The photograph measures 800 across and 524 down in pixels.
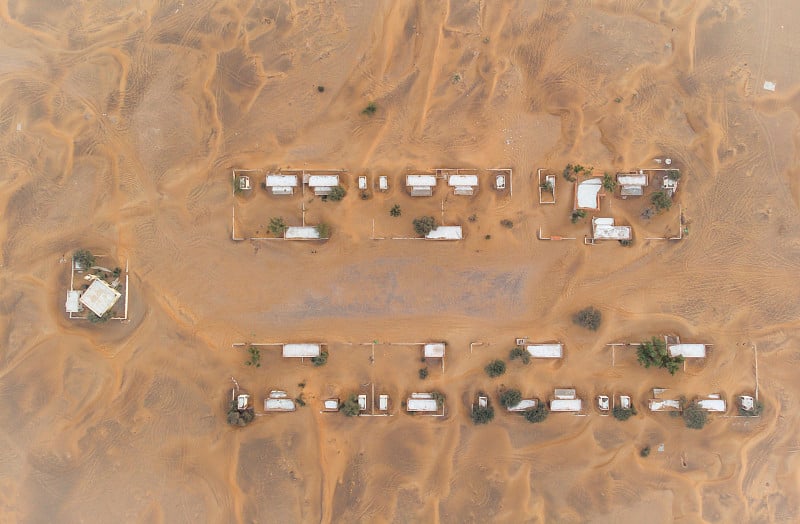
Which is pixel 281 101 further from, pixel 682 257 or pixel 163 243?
pixel 682 257

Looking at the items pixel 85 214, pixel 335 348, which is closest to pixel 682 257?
pixel 335 348

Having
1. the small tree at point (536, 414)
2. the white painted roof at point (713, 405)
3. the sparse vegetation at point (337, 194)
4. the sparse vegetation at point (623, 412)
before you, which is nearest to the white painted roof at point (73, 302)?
the sparse vegetation at point (337, 194)

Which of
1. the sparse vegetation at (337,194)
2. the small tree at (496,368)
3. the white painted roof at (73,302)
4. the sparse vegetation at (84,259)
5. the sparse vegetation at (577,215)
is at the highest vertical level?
the sparse vegetation at (337,194)

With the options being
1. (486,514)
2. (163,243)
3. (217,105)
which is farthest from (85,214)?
(486,514)

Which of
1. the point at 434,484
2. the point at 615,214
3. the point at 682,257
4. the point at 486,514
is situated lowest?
the point at 486,514

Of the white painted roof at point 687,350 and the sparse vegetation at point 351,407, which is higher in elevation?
the white painted roof at point 687,350

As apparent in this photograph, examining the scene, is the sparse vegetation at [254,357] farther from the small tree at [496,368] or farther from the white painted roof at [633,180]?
the white painted roof at [633,180]

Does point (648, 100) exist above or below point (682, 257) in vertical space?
above
